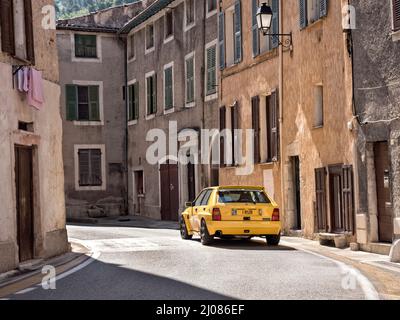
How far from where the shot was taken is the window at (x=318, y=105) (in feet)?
67.8

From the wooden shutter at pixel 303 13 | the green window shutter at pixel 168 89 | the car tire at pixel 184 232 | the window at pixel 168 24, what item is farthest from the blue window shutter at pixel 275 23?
the window at pixel 168 24

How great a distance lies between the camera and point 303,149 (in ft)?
70.3

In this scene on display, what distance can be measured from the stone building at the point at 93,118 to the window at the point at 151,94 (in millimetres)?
3334

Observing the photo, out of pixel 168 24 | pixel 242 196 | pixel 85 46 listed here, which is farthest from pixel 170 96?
pixel 242 196

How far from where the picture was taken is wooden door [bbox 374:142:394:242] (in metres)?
16.4

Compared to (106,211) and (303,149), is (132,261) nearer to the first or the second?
(303,149)

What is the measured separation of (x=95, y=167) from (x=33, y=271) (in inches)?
983

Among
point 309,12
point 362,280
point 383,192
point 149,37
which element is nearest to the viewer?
point 362,280

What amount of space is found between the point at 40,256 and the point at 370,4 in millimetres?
8867

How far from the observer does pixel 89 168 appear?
3850 centimetres

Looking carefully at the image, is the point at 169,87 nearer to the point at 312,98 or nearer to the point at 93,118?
the point at 93,118

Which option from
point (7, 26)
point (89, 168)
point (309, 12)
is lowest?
point (89, 168)

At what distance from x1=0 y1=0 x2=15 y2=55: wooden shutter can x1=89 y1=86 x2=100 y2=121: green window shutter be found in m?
23.7

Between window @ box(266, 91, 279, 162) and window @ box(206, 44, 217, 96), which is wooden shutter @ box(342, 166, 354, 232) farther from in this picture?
window @ box(206, 44, 217, 96)
